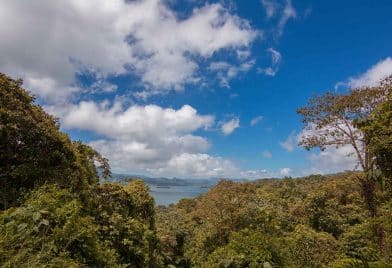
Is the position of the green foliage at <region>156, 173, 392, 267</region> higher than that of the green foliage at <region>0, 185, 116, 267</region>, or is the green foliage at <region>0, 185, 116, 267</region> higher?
the green foliage at <region>0, 185, 116, 267</region>

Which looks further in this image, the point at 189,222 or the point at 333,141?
the point at 189,222

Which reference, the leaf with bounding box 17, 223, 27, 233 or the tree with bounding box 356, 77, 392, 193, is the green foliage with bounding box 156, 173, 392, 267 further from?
the leaf with bounding box 17, 223, 27, 233

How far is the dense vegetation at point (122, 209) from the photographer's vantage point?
504 centimetres

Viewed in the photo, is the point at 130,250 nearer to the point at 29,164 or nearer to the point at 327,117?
the point at 29,164

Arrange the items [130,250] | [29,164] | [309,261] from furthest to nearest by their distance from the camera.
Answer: [309,261] < [130,250] < [29,164]

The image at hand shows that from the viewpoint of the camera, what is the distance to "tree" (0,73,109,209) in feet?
25.2

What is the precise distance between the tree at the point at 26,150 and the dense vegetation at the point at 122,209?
0.02 metres

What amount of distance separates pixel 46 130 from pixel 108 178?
12.4 ft

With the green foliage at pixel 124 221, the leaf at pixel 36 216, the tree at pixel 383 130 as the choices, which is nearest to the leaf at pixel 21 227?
the leaf at pixel 36 216

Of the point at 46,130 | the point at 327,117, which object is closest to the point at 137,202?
the point at 46,130

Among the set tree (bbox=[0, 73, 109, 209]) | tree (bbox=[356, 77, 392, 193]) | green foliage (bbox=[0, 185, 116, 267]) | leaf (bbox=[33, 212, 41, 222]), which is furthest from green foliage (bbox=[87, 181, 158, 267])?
tree (bbox=[356, 77, 392, 193])

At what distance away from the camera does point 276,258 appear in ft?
42.7

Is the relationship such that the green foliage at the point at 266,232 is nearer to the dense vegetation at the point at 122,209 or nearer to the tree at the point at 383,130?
the dense vegetation at the point at 122,209

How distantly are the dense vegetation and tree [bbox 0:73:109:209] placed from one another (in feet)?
0.07
